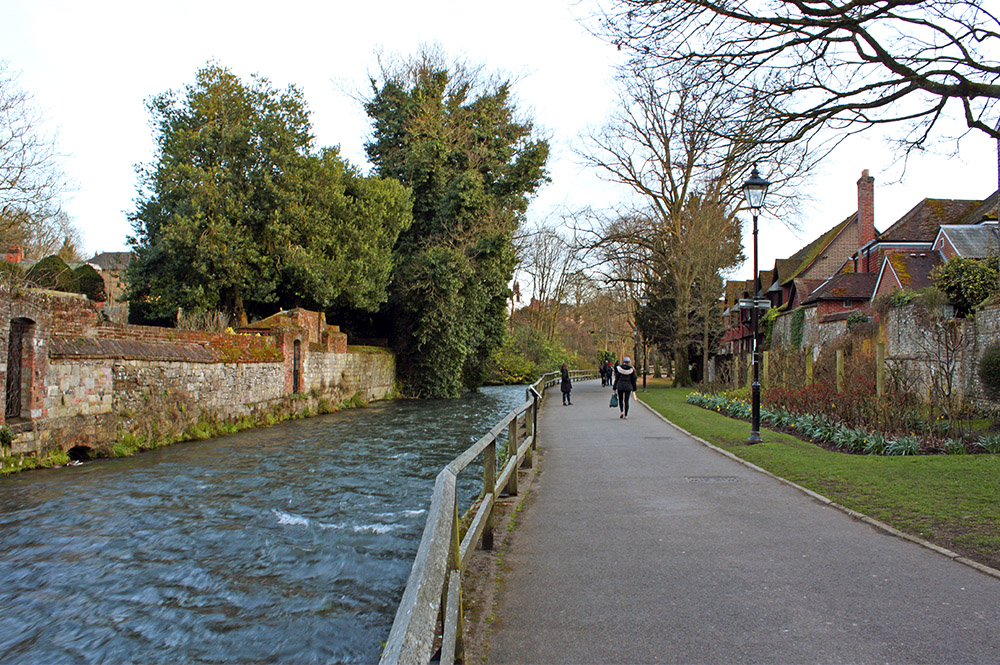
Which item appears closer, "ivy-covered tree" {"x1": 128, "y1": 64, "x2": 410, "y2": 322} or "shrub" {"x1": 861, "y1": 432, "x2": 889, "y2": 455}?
"shrub" {"x1": 861, "y1": 432, "x2": 889, "y2": 455}

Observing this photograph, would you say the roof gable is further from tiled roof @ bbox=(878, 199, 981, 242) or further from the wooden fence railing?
the wooden fence railing

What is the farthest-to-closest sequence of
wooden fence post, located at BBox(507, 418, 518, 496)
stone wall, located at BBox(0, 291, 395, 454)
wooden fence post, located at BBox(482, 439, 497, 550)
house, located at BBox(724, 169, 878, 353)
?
house, located at BBox(724, 169, 878, 353) < stone wall, located at BBox(0, 291, 395, 454) < wooden fence post, located at BBox(507, 418, 518, 496) < wooden fence post, located at BBox(482, 439, 497, 550)

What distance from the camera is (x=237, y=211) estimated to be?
71.4ft

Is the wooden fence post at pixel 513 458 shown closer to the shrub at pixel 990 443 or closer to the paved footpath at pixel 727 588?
the paved footpath at pixel 727 588

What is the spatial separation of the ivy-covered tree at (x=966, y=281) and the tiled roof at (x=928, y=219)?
14688mm

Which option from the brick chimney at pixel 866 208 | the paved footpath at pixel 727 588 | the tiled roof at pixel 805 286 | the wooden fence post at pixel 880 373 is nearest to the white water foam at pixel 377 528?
the paved footpath at pixel 727 588

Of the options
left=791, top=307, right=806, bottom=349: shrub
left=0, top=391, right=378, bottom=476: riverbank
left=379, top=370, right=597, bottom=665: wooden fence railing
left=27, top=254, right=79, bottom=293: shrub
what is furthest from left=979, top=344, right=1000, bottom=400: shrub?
left=27, top=254, right=79, bottom=293: shrub

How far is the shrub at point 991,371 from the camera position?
12.2m

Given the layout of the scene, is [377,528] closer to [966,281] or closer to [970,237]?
[966,281]

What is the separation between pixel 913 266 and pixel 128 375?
2934 cm

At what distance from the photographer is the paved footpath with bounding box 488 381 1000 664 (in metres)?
3.71

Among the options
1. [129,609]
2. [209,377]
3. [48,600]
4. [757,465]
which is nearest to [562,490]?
[757,465]

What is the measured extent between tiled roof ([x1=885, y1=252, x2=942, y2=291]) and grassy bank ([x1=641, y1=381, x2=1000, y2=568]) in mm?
18809

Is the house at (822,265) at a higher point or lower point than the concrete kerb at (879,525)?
higher
